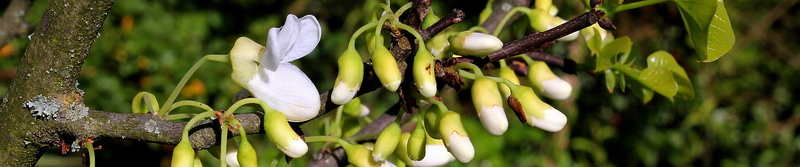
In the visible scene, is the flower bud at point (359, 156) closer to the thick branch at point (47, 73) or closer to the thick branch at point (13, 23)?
the thick branch at point (47, 73)

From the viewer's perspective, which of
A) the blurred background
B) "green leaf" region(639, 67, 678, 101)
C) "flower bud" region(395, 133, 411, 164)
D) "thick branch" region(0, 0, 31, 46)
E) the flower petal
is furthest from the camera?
the blurred background

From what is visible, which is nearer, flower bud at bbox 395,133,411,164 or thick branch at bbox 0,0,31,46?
flower bud at bbox 395,133,411,164

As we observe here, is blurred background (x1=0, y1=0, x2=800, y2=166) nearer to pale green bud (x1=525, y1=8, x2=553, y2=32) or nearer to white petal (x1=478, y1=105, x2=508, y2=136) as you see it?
pale green bud (x1=525, y1=8, x2=553, y2=32)

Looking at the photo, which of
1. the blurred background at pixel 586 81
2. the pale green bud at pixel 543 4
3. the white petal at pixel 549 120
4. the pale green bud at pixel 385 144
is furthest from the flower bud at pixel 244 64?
the blurred background at pixel 586 81

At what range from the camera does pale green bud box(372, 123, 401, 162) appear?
20.7 inches

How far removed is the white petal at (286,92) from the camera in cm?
51

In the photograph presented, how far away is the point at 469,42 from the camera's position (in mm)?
518

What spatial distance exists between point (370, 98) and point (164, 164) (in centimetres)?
60

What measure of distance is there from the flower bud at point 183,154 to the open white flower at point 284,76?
62 mm

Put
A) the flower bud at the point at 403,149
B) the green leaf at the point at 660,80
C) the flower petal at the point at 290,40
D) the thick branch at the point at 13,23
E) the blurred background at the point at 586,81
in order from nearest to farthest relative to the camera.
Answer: the flower petal at the point at 290,40
the flower bud at the point at 403,149
the green leaf at the point at 660,80
the thick branch at the point at 13,23
the blurred background at the point at 586,81

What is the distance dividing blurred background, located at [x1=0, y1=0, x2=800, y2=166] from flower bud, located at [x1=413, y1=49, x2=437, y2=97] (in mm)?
1342

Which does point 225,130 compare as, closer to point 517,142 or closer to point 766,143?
point 517,142

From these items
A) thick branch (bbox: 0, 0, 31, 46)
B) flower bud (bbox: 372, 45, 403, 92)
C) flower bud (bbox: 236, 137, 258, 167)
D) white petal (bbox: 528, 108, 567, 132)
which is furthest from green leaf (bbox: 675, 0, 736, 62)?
thick branch (bbox: 0, 0, 31, 46)

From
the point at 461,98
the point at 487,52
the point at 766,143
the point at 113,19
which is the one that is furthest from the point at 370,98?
the point at 487,52
